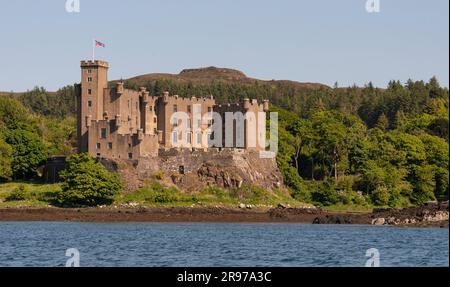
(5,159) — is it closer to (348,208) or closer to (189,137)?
(189,137)

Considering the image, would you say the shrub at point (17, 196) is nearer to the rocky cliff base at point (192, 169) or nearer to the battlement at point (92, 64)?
the rocky cliff base at point (192, 169)

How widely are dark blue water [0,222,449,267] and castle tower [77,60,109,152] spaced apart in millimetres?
16025

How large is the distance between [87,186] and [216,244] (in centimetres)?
2733

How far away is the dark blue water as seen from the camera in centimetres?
4350

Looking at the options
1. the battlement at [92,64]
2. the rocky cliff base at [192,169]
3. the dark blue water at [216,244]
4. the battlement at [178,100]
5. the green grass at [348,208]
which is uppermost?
the battlement at [92,64]

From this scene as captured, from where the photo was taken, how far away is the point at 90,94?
87.5 meters

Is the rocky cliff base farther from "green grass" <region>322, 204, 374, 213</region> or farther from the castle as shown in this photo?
"green grass" <region>322, 204, 374, 213</region>

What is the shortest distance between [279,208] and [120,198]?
1309 cm

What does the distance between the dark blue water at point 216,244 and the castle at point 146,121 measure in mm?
13522

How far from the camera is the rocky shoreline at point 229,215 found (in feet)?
245

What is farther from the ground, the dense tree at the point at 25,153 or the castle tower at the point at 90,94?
the castle tower at the point at 90,94

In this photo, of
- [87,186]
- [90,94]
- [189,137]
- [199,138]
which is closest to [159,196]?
[87,186]

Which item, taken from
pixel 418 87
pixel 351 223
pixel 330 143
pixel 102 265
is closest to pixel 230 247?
pixel 102 265

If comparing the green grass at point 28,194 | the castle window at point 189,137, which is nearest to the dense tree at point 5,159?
the green grass at point 28,194
